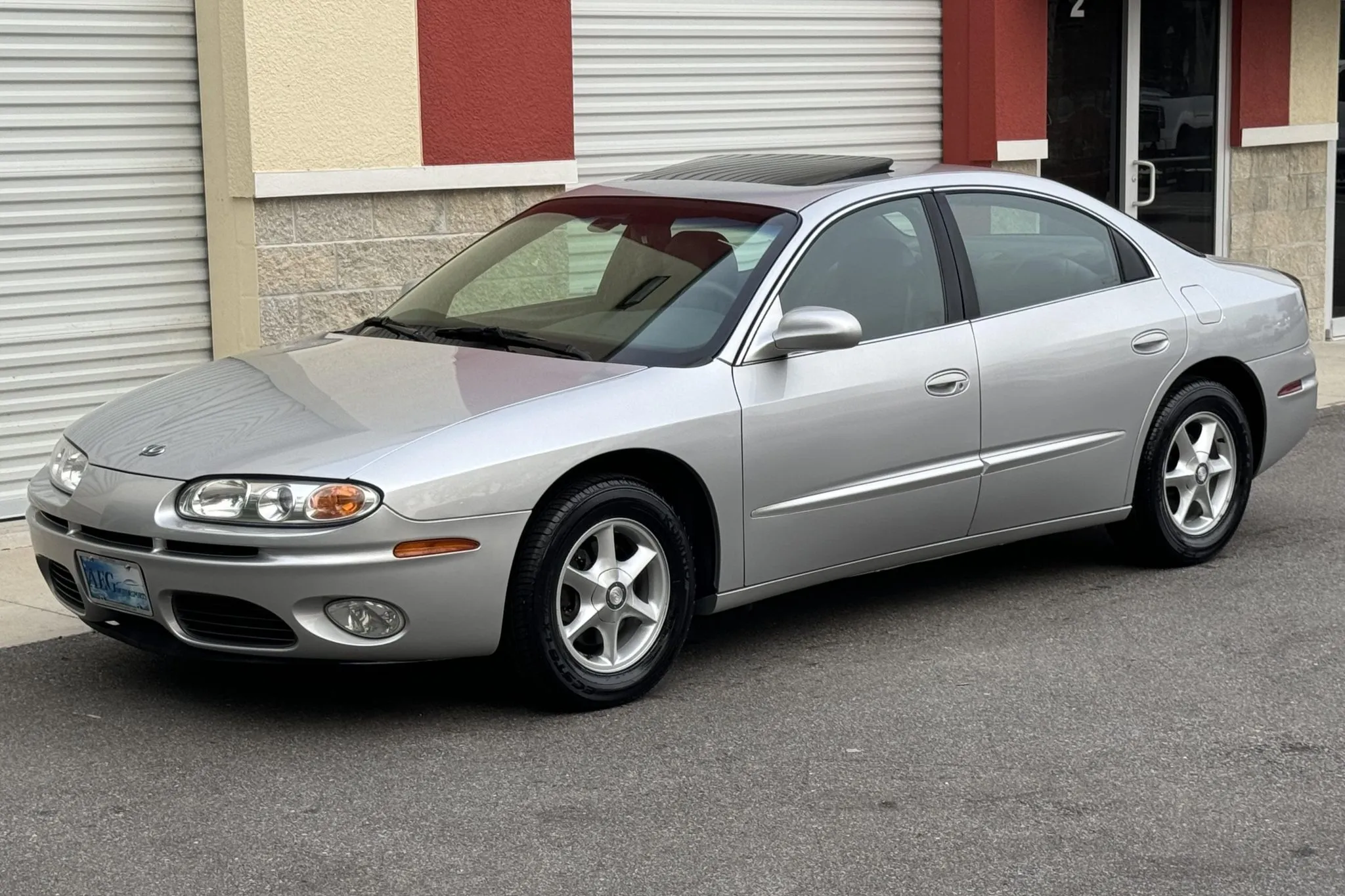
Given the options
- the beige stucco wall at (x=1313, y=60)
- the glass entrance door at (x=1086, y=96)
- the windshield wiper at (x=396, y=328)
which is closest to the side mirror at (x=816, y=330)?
the windshield wiper at (x=396, y=328)

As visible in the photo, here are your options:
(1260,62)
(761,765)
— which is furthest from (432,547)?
(1260,62)

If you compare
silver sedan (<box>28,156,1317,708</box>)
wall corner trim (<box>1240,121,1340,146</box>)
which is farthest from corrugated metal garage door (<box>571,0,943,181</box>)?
silver sedan (<box>28,156,1317,708</box>)

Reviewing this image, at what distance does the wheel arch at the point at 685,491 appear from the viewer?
520cm

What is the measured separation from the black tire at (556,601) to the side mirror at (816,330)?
0.65 meters

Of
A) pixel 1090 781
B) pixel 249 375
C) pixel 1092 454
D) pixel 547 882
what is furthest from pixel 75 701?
pixel 1092 454

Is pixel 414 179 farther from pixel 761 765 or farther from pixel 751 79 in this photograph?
pixel 761 765

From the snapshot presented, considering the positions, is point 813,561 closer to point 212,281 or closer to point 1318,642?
point 1318,642

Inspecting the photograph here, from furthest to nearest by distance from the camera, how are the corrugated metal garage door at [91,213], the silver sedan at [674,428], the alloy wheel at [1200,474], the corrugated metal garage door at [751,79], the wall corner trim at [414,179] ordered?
1. the corrugated metal garage door at [751,79]
2. the wall corner trim at [414,179]
3. the corrugated metal garage door at [91,213]
4. the alloy wheel at [1200,474]
5. the silver sedan at [674,428]

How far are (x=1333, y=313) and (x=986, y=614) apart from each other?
9.53 meters

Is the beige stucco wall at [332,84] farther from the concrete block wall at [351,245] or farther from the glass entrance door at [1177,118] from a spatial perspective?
the glass entrance door at [1177,118]

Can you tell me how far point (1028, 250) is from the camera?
640cm

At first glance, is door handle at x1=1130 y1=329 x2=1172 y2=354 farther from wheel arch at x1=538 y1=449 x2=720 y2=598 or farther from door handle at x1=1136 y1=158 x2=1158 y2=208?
door handle at x1=1136 y1=158 x2=1158 y2=208

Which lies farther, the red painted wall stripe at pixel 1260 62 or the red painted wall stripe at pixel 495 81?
the red painted wall stripe at pixel 1260 62

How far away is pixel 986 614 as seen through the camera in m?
6.27
